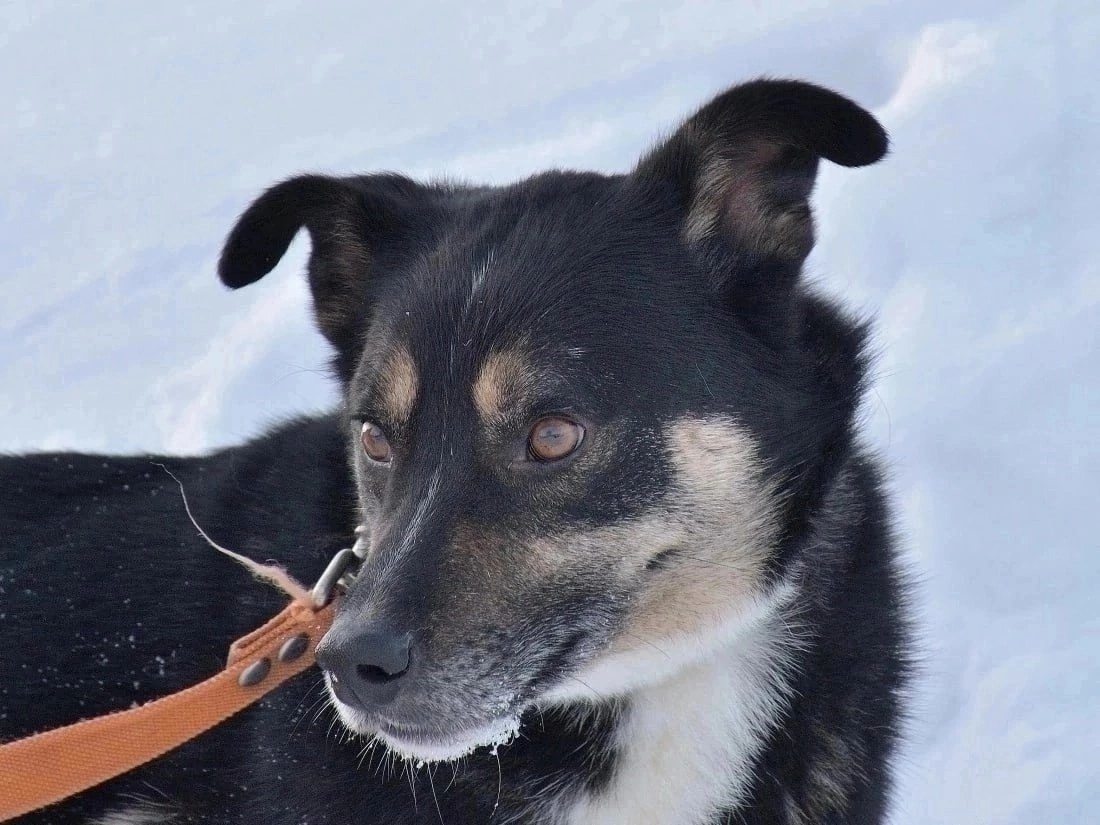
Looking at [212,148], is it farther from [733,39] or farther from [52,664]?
[52,664]

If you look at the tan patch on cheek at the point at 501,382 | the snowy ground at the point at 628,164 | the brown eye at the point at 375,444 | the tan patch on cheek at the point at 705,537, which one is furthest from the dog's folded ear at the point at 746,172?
the snowy ground at the point at 628,164

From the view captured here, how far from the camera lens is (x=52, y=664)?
3480mm

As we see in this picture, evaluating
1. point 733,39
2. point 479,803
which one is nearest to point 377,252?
point 479,803

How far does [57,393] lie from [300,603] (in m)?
3.49

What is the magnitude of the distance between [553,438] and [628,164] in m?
3.64

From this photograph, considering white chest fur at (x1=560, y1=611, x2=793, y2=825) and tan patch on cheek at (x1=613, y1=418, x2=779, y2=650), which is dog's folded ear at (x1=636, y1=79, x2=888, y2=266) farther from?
white chest fur at (x1=560, y1=611, x2=793, y2=825)

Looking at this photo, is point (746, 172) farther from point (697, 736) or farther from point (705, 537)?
point (697, 736)

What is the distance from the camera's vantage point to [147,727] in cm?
271

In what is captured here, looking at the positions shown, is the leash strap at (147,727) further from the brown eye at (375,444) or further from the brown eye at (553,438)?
the brown eye at (553,438)

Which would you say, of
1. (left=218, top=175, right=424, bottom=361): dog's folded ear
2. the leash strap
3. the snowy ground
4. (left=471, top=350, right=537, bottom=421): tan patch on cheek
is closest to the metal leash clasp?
the leash strap

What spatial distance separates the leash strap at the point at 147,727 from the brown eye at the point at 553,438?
64cm

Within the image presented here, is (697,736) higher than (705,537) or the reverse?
the reverse

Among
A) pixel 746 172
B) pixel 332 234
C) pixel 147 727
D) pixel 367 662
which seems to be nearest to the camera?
pixel 367 662

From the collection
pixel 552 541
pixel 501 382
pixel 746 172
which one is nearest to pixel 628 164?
pixel 746 172
